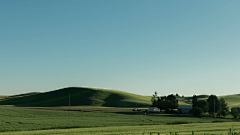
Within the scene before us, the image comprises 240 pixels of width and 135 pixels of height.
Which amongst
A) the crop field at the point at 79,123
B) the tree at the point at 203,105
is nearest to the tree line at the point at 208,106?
the tree at the point at 203,105

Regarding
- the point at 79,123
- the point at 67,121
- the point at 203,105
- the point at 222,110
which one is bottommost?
the point at 222,110

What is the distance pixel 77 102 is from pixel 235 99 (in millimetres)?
135458

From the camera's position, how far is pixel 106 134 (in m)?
26.7

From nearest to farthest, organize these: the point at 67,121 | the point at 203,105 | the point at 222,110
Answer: the point at 67,121 < the point at 222,110 < the point at 203,105

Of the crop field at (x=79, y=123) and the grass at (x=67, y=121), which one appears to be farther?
the grass at (x=67, y=121)

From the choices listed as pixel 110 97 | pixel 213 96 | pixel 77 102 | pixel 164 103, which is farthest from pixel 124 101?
pixel 213 96

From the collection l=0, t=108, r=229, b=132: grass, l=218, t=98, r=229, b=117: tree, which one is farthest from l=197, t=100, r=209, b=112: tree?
l=0, t=108, r=229, b=132: grass

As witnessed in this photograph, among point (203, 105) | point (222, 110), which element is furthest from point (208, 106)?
point (222, 110)

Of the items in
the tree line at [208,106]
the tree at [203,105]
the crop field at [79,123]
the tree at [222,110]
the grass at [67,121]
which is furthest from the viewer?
the tree at [203,105]

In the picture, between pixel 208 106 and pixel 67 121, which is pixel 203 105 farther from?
pixel 67 121

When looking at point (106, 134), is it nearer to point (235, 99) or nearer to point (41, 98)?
point (41, 98)

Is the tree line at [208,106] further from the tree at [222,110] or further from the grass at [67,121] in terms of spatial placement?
the grass at [67,121]

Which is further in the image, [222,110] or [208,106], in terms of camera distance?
[208,106]

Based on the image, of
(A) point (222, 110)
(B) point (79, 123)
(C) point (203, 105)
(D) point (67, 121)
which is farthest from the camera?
(C) point (203, 105)
